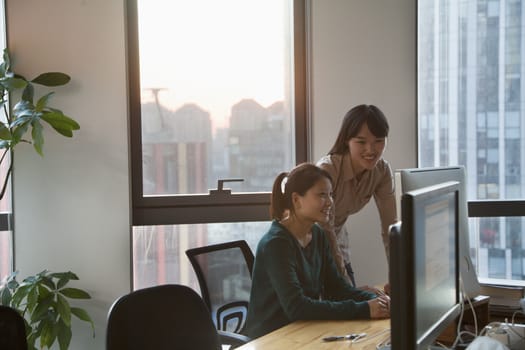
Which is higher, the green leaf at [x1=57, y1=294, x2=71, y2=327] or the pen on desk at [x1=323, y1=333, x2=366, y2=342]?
the pen on desk at [x1=323, y1=333, x2=366, y2=342]

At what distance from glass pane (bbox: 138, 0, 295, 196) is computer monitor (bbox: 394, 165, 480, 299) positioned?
168 centimetres

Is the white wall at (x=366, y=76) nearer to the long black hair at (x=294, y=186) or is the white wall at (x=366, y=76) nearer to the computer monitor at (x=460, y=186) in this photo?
the long black hair at (x=294, y=186)

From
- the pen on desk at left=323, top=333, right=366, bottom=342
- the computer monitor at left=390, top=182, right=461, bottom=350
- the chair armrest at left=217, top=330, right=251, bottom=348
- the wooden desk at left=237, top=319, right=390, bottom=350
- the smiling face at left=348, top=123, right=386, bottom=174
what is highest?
the smiling face at left=348, top=123, right=386, bottom=174

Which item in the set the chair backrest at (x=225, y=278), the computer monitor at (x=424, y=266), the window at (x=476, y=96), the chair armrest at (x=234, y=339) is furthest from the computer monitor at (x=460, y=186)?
the window at (x=476, y=96)

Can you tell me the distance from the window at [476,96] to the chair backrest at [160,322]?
2172mm

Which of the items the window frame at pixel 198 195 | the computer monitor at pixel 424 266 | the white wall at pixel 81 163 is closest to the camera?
the computer monitor at pixel 424 266

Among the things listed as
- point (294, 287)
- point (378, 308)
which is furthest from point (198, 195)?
point (378, 308)

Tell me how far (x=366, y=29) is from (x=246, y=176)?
43.4 inches

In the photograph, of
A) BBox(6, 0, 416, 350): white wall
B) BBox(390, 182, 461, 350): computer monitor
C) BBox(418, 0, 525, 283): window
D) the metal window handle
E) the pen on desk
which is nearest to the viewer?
BBox(390, 182, 461, 350): computer monitor

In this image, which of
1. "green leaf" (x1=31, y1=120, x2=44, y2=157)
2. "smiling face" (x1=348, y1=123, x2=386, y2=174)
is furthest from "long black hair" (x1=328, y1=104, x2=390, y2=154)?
"green leaf" (x1=31, y1=120, x2=44, y2=157)

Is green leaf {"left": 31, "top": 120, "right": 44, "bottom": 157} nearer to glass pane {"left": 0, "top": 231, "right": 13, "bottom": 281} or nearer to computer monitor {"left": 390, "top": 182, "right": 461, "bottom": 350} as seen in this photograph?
glass pane {"left": 0, "top": 231, "right": 13, "bottom": 281}

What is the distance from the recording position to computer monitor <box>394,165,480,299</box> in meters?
1.89

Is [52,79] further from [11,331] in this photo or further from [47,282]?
[11,331]

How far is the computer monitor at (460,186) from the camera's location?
1.89 meters
